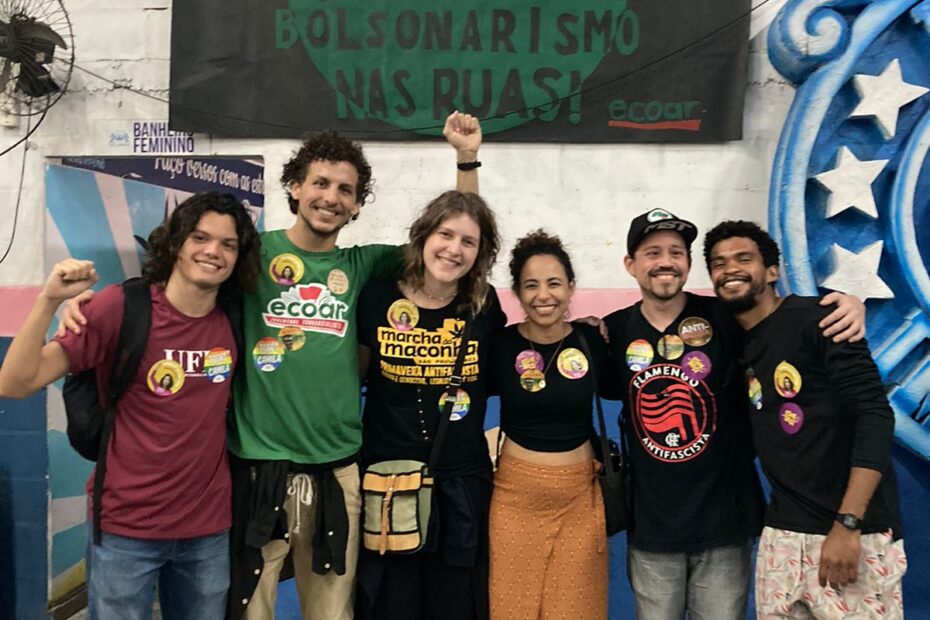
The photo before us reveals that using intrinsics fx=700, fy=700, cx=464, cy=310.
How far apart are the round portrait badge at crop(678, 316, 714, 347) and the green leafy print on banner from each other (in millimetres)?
1383

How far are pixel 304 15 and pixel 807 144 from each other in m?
2.44

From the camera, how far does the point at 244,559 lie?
219cm

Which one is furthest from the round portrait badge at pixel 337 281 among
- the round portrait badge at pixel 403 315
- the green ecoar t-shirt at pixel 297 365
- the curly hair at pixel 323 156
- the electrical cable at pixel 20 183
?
the electrical cable at pixel 20 183

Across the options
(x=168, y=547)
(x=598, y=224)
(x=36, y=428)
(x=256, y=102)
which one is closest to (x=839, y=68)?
(x=598, y=224)

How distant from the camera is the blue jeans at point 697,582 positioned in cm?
233

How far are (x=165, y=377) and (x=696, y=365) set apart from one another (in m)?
1.68

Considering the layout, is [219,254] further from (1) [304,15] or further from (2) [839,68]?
(2) [839,68]

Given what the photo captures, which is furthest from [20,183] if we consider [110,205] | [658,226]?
[658,226]

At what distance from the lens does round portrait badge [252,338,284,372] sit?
221cm

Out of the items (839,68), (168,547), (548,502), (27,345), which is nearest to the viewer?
(27,345)

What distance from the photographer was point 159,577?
2.17 metres

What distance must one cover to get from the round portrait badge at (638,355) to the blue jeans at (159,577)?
1.42 metres

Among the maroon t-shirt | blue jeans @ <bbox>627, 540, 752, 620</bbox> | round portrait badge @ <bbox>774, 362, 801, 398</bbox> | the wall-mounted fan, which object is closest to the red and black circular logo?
round portrait badge @ <bbox>774, 362, 801, 398</bbox>

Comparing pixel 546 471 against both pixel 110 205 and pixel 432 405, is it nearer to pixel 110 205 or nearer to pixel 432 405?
pixel 432 405
